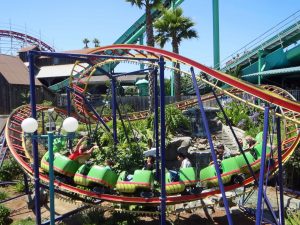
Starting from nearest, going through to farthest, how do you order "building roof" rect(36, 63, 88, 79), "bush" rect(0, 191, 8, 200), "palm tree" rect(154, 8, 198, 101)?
"bush" rect(0, 191, 8, 200), "palm tree" rect(154, 8, 198, 101), "building roof" rect(36, 63, 88, 79)

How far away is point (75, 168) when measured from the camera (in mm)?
9516

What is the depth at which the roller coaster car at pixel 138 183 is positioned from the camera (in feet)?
29.2

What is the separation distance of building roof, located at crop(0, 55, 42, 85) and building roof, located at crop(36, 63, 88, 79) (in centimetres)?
562

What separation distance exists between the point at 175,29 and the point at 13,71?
51.5ft

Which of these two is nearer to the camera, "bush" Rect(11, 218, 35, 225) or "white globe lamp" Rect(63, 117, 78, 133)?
"white globe lamp" Rect(63, 117, 78, 133)

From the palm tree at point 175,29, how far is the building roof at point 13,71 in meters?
13.2

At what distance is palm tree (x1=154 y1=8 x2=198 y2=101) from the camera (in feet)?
82.1

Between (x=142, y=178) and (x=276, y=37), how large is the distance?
791 inches

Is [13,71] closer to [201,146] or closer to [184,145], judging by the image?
[201,146]

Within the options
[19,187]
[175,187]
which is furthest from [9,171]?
[175,187]

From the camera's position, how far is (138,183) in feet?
29.3

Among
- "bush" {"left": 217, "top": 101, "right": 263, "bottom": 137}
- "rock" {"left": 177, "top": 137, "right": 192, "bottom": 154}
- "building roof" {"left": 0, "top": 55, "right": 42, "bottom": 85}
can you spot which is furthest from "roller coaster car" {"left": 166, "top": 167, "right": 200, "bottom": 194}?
"building roof" {"left": 0, "top": 55, "right": 42, "bottom": 85}

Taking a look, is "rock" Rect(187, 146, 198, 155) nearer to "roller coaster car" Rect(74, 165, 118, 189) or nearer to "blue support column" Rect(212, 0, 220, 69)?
"roller coaster car" Rect(74, 165, 118, 189)

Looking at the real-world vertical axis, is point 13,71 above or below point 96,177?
above
